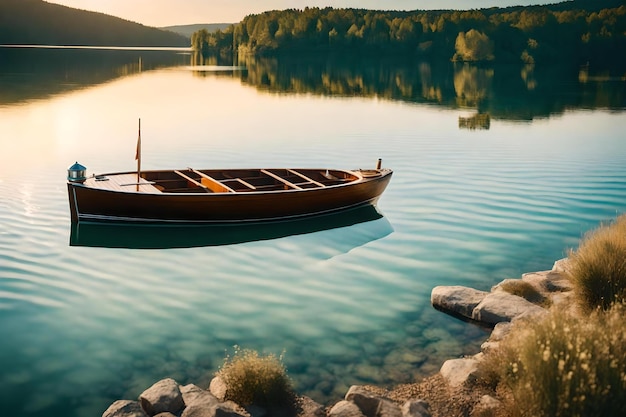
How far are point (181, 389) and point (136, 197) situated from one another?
33.2 feet

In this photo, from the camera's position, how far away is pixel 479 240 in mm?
18344

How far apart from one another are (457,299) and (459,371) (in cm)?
338

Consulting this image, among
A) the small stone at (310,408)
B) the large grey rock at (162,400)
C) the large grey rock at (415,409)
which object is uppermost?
the large grey rock at (415,409)

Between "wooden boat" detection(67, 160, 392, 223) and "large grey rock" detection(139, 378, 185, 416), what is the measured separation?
32.8 feet

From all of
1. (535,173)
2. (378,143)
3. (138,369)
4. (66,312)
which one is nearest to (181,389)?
(138,369)

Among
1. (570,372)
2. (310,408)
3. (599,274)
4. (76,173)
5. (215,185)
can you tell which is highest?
(570,372)

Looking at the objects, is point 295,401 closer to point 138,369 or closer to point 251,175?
point 138,369

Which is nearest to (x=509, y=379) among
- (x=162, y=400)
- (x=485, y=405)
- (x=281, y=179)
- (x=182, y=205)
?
(x=485, y=405)

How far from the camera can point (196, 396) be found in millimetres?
9031

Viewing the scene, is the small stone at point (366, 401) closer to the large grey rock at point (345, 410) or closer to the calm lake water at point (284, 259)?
the large grey rock at point (345, 410)

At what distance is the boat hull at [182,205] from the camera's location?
18656 millimetres

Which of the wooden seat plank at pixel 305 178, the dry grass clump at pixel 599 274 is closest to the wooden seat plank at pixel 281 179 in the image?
the wooden seat plank at pixel 305 178

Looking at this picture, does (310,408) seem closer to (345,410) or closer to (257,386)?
(345,410)

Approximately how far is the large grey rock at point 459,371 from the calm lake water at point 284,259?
529 mm
